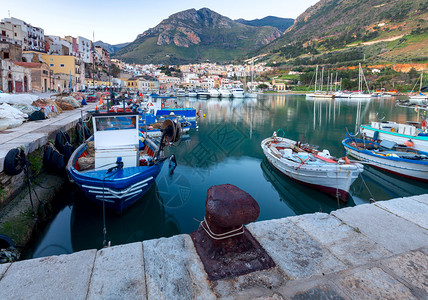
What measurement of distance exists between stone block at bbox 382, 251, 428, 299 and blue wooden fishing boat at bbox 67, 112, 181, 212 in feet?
18.7

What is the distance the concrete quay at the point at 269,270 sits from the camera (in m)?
2.16

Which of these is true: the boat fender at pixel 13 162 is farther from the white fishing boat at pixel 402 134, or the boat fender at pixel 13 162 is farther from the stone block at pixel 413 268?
the white fishing boat at pixel 402 134

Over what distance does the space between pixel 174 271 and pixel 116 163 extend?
214 inches

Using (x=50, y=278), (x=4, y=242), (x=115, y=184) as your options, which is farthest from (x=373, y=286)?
(x=4, y=242)

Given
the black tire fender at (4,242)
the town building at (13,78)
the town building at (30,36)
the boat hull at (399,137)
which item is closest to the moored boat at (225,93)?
the town building at (30,36)

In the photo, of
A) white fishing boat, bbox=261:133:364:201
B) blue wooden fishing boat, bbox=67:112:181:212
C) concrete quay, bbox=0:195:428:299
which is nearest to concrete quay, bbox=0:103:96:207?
blue wooden fishing boat, bbox=67:112:181:212

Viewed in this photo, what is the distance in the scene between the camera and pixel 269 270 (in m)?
2.42

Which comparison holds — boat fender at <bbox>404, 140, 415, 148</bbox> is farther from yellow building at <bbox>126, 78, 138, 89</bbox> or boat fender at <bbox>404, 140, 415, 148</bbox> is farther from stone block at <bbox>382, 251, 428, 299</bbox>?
yellow building at <bbox>126, 78, 138, 89</bbox>

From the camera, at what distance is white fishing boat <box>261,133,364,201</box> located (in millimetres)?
8570

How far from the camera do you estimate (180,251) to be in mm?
2717

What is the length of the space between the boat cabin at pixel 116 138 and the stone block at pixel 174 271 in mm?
5691

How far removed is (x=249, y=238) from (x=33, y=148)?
8645mm

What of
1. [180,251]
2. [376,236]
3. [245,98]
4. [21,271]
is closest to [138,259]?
[180,251]

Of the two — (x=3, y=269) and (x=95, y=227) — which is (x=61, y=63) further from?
(x=3, y=269)
